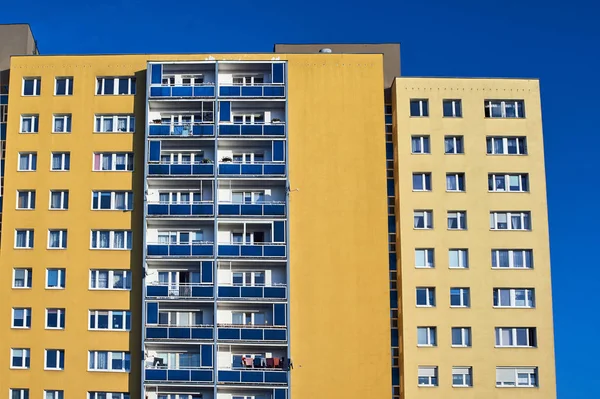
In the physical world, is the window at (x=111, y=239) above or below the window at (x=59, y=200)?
below

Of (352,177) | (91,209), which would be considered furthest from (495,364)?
(91,209)

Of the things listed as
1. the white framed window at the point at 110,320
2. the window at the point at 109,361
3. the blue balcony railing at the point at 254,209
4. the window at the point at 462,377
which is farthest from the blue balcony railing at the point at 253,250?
the window at the point at 462,377

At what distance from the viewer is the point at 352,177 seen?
5538 centimetres

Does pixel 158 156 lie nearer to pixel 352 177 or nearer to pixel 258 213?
pixel 258 213

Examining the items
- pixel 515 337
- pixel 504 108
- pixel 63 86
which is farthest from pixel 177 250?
pixel 504 108

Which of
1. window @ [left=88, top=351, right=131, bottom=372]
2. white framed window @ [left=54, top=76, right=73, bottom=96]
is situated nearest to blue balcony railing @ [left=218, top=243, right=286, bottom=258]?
window @ [left=88, top=351, right=131, bottom=372]

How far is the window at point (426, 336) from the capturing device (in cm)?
5425

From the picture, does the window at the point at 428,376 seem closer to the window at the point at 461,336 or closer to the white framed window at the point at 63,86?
the window at the point at 461,336

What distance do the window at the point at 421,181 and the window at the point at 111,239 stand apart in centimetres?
1801

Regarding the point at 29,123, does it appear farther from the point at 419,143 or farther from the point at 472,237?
the point at 472,237

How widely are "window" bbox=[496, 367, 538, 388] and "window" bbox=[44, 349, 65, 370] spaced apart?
25956 mm

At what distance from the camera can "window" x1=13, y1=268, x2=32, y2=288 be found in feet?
181

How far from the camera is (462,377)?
53875 millimetres

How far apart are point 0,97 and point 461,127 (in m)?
29.8
